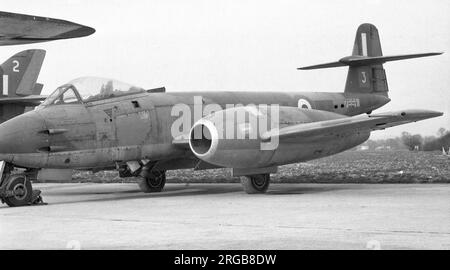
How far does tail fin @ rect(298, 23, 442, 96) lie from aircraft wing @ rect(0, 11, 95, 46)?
12.0 metres

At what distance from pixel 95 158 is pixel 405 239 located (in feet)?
23.9

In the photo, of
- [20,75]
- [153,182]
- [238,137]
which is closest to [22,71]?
[20,75]

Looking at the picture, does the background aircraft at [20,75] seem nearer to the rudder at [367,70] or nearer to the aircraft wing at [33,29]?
the rudder at [367,70]

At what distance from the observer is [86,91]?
12359 millimetres

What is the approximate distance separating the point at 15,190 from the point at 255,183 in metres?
4.52

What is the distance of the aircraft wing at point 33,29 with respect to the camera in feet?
17.8

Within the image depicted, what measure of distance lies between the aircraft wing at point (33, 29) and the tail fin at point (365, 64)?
11993mm

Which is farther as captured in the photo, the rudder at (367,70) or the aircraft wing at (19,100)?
the aircraft wing at (19,100)

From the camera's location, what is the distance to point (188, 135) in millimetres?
13430

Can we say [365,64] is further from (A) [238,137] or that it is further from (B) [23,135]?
(B) [23,135]

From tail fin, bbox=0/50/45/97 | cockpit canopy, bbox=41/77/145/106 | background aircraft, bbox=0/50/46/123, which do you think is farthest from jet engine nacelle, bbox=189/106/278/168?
tail fin, bbox=0/50/45/97

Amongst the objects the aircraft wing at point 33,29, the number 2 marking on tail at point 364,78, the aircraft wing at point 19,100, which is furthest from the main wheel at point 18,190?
the aircraft wing at point 19,100

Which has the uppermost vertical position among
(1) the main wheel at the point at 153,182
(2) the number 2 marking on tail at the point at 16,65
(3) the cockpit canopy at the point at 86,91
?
(2) the number 2 marking on tail at the point at 16,65

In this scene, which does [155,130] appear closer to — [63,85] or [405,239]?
[63,85]
